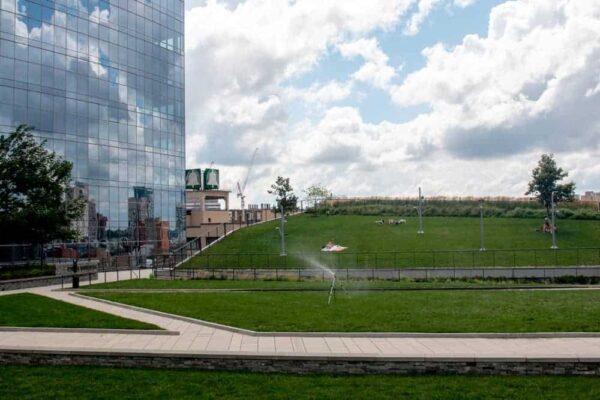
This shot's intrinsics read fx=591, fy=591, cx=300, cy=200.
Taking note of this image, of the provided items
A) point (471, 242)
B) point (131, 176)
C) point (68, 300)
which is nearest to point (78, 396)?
point (68, 300)

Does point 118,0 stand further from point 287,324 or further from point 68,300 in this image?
point 287,324

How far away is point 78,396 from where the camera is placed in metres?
12.6

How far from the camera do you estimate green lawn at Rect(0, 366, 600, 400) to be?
A: 12219 millimetres

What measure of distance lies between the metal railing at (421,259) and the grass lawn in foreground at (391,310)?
66.4 feet

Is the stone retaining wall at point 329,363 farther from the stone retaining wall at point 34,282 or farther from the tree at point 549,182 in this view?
the tree at point 549,182

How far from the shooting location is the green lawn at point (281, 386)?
40.1 feet

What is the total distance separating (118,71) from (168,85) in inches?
299

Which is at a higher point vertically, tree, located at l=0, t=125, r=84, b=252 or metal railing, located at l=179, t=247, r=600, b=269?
tree, located at l=0, t=125, r=84, b=252

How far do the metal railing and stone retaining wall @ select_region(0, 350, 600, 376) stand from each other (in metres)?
32.8

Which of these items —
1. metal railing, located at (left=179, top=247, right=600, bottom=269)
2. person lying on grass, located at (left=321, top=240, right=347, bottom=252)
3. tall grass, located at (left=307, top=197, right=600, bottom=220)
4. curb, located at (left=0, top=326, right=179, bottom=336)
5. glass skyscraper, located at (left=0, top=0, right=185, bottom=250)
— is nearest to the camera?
curb, located at (left=0, top=326, right=179, bottom=336)

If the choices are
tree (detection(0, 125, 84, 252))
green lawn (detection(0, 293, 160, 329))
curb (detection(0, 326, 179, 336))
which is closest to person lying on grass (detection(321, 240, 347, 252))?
tree (detection(0, 125, 84, 252))

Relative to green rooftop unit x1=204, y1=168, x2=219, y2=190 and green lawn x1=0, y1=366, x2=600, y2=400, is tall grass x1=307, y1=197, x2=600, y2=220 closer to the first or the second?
green rooftop unit x1=204, y1=168, x2=219, y2=190

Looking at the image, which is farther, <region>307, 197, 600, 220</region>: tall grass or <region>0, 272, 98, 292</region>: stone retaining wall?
<region>307, 197, 600, 220</region>: tall grass

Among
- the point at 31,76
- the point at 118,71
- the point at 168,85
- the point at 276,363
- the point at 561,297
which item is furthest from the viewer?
the point at 168,85
